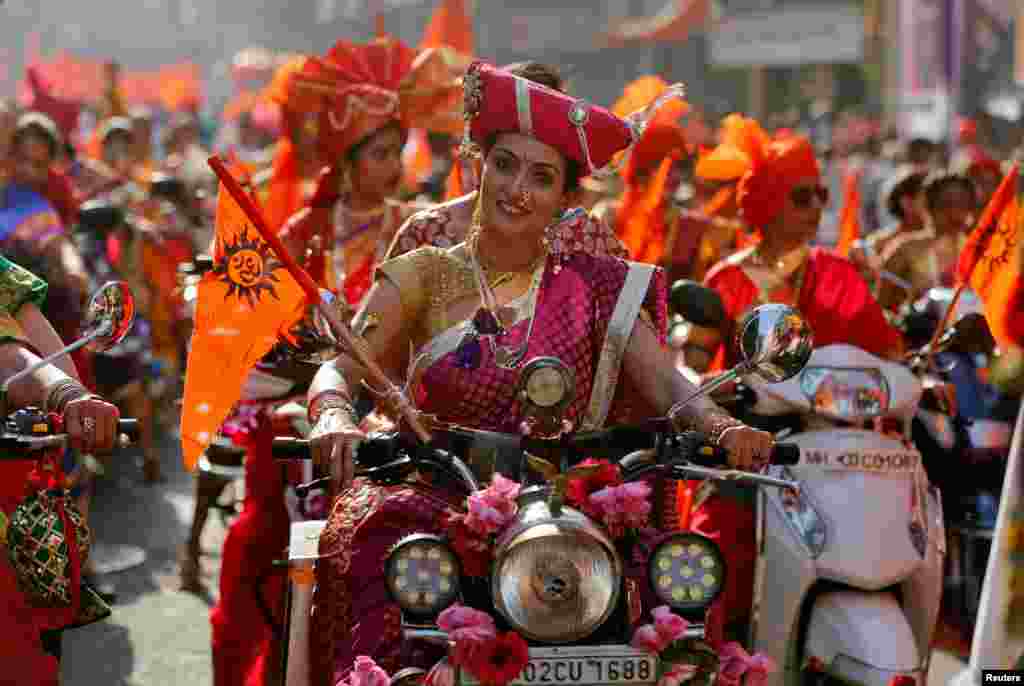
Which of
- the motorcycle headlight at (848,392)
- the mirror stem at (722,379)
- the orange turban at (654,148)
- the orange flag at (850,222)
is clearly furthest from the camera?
the orange turban at (654,148)

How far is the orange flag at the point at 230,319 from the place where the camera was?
4379 millimetres

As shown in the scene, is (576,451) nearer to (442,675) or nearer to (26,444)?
(442,675)

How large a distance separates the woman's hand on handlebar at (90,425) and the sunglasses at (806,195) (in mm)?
3424

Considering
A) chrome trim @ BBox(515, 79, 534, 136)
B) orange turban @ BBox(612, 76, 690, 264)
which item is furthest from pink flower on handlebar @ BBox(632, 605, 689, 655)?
orange turban @ BBox(612, 76, 690, 264)

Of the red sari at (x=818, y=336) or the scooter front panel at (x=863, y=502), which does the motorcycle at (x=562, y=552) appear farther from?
the red sari at (x=818, y=336)

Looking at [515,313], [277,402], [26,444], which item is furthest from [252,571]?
[26,444]

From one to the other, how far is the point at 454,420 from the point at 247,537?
2.12m

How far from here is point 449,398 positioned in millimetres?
4371

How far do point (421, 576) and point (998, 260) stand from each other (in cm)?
290

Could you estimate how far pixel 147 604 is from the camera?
8.16m

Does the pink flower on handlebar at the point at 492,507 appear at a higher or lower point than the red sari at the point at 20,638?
higher

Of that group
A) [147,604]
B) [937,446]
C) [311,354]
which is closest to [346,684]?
[311,354]

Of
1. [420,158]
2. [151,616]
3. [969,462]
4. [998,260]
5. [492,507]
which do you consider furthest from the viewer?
[420,158]

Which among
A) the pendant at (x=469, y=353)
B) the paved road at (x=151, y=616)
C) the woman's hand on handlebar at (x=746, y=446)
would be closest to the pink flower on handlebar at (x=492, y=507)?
the woman's hand on handlebar at (x=746, y=446)
